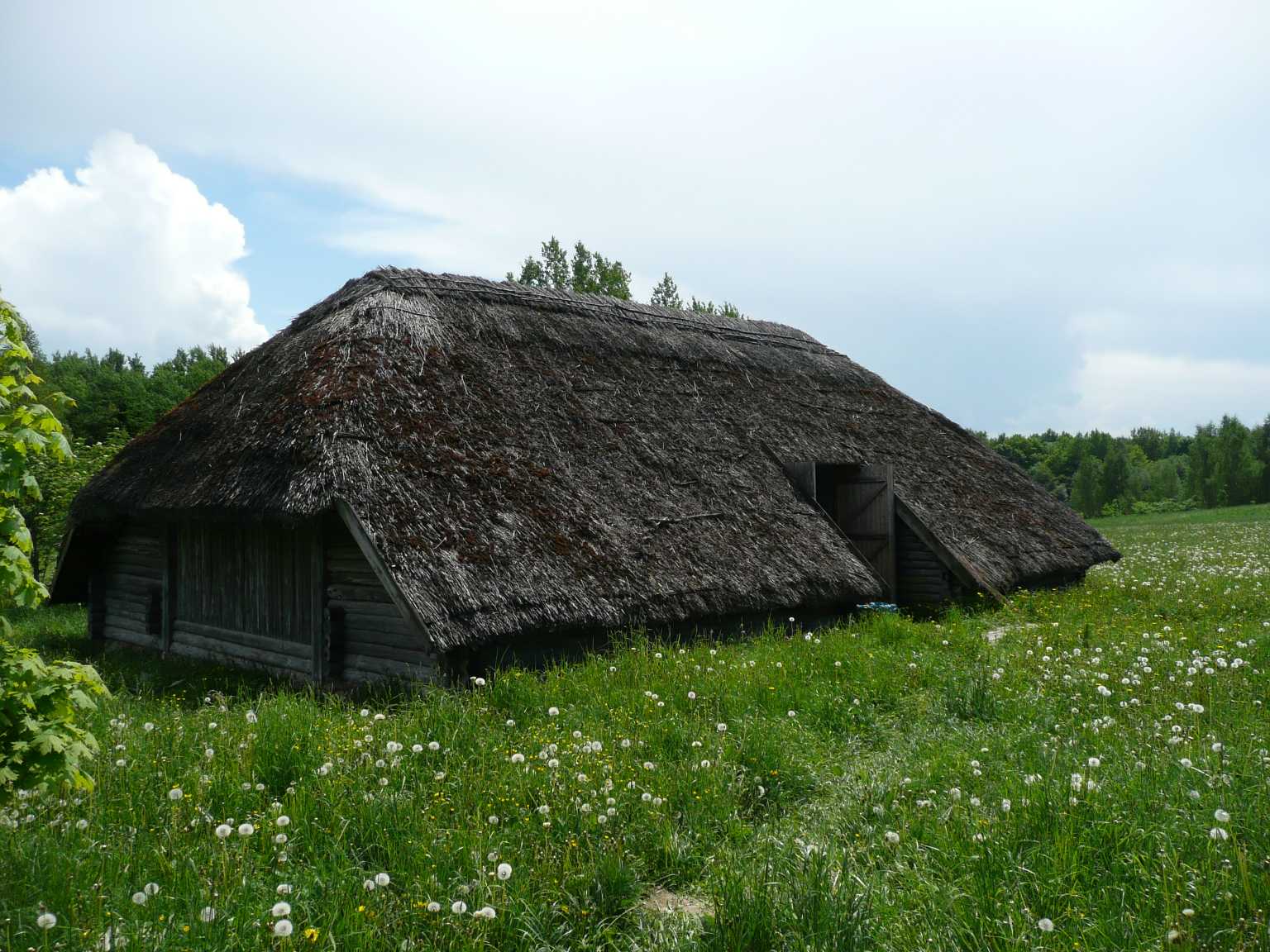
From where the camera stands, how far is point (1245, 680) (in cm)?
672

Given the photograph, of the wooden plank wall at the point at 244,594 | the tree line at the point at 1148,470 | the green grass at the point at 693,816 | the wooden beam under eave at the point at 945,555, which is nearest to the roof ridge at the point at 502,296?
the wooden plank wall at the point at 244,594

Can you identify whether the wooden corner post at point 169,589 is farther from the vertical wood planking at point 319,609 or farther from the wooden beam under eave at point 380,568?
the wooden beam under eave at point 380,568

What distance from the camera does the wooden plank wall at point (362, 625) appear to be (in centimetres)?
837

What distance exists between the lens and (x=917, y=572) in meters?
13.4

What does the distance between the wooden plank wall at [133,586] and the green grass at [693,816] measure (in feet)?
17.4

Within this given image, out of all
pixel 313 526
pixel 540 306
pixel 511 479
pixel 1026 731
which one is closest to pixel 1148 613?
pixel 1026 731

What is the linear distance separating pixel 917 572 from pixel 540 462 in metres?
6.66

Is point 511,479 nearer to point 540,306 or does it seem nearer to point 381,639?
point 381,639

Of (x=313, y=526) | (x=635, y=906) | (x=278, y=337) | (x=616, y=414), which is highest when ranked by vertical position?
(x=278, y=337)

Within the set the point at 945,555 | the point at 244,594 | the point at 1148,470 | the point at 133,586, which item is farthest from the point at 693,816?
the point at 1148,470

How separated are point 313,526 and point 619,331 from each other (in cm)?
657

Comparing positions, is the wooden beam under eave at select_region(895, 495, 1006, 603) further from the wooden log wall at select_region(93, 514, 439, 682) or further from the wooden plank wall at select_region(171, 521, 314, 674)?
the wooden plank wall at select_region(171, 521, 314, 674)

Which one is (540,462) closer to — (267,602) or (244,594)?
(267,602)

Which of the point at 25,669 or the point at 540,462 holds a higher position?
the point at 540,462
